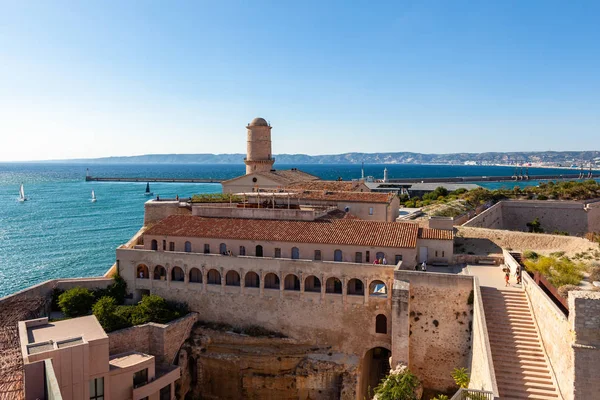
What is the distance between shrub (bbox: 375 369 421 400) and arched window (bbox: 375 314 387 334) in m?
3.27

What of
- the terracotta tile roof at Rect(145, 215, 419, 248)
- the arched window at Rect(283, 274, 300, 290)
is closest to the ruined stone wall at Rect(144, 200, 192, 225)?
the terracotta tile roof at Rect(145, 215, 419, 248)

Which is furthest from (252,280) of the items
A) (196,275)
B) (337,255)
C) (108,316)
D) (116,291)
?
(116,291)

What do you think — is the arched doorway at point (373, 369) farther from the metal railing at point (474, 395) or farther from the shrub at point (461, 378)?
the metal railing at point (474, 395)

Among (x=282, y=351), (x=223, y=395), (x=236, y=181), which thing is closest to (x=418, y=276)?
(x=282, y=351)

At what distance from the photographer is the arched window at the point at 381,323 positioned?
1024 inches

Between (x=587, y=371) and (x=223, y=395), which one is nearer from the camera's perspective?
(x=587, y=371)

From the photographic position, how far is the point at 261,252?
94.4 ft

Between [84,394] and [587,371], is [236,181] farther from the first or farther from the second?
[587,371]

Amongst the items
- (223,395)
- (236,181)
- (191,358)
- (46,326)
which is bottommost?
(223,395)

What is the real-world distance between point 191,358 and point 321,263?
9819mm

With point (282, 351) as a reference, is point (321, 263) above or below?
above

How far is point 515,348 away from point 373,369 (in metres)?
11.5

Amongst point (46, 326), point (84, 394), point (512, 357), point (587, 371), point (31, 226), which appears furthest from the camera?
point (31, 226)

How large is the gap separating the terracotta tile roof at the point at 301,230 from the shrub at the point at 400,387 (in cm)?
701
